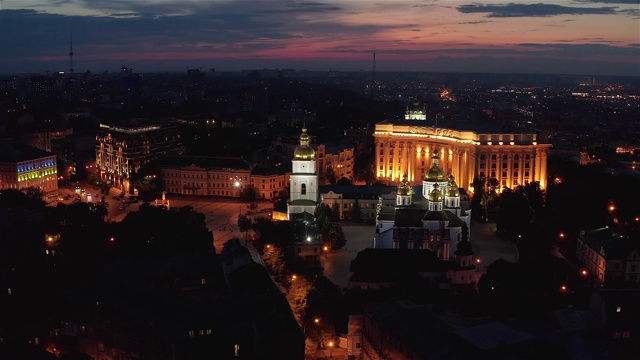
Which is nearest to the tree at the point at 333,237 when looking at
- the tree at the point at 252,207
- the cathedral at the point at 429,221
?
the cathedral at the point at 429,221

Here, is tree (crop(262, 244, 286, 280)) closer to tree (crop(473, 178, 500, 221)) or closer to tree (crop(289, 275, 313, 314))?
tree (crop(289, 275, 313, 314))

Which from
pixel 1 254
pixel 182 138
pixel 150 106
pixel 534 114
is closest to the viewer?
pixel 1 254

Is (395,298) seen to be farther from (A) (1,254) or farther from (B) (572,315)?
(A) (1,254)

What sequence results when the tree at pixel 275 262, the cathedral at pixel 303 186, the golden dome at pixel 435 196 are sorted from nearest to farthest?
the tree at pixel 275 262
the golden dome at pixel 435 196
the cathedral at pixel 303 186

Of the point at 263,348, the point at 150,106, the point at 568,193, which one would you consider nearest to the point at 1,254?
the point at 263,348

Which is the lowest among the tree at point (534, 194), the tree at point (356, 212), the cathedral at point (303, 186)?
the tree at point (356, 212)

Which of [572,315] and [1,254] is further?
[1,254]

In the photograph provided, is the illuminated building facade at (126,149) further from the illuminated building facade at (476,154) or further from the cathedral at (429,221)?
the cathedral at (429,221)
